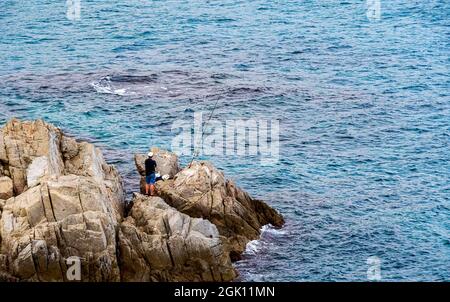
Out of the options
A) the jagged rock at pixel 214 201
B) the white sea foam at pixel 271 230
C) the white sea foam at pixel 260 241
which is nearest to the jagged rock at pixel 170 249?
the jagged rock at pixel 214 201

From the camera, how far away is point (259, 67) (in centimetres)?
9200

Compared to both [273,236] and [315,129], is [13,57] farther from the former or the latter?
[273,236]

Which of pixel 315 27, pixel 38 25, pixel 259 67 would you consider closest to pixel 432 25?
pixel 315 27

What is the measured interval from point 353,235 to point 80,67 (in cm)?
4119

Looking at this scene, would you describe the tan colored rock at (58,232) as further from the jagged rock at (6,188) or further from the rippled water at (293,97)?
the rippled water at (293,97)

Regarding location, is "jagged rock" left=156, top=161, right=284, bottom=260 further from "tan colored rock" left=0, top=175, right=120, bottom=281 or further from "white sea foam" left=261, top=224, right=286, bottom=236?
"tan colored rock" left=0, top=175, right=120, bottom=281

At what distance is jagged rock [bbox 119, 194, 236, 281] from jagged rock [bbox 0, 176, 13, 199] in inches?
223

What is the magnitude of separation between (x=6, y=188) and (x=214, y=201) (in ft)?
35.2

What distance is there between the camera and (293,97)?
275 feet

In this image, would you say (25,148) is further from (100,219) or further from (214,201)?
(214,201)

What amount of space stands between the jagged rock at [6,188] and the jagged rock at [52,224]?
0.31 metres

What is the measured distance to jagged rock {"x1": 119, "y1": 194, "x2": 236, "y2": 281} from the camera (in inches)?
1929

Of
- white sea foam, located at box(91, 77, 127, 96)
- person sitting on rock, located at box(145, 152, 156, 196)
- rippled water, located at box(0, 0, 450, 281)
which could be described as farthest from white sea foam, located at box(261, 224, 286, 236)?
white sea foam, located at box(91, 77, 127, 96)

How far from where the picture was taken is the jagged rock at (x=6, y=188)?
50.8 m
